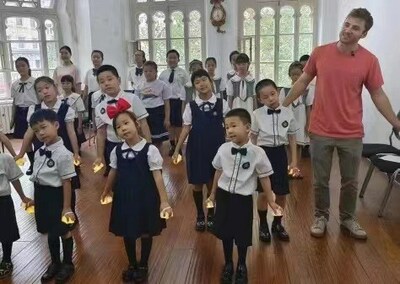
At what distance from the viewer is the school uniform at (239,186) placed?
215cm

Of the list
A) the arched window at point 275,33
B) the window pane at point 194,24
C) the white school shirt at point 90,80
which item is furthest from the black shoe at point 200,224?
the window pane at point 194,24

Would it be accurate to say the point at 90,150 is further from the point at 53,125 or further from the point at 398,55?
the point at 398,55

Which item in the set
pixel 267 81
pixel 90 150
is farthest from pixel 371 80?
pixel 90 150

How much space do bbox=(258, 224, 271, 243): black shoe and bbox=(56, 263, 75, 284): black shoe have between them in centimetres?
125

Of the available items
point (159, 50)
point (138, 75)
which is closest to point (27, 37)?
point (159, 50)

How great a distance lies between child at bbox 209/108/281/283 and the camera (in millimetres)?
2133

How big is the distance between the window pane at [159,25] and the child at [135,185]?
6.12m

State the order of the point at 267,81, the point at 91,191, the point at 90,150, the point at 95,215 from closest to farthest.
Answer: the point at 267,81, the point at 95,215, the point at 91,191, the point at 90,150

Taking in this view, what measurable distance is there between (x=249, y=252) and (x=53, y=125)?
1445 millimetres

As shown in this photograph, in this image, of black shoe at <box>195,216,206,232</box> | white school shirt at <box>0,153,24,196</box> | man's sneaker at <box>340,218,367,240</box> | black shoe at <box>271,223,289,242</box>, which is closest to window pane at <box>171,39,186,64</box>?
black shoe at <box>195,216,206,232</box>

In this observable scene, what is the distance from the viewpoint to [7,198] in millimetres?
2391

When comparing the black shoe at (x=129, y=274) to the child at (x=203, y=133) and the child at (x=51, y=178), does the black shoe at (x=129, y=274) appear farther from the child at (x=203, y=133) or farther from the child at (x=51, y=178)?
the child at (x=203, y=133)

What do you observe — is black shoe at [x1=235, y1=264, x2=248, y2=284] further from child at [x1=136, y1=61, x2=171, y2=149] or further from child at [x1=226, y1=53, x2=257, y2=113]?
child at [x1=226, y1=53, x2=257, y2=113]

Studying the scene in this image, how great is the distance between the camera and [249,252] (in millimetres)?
2621
